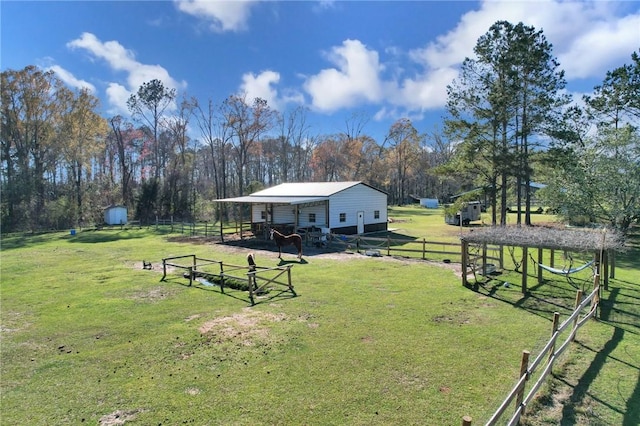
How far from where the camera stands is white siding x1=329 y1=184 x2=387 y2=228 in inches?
1019

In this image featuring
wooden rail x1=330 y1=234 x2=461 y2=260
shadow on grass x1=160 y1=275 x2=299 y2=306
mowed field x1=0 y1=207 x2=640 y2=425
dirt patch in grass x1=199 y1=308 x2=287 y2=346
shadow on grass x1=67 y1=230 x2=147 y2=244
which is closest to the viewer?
mowed field x1=0 y1=207 x2=640 y2=425

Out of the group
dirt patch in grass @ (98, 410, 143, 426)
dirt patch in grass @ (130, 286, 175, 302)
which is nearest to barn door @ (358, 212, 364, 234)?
dirt patch in grass @ (130, 286, 175, 302)

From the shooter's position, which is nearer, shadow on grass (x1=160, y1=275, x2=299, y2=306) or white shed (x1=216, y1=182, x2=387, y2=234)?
shadow on grass (x1=160, y1=275, x2=299, y2=306)

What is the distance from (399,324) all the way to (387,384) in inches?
113

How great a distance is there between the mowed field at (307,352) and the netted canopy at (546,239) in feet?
5.57

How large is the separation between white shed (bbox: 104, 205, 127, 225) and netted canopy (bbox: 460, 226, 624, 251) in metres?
38.9

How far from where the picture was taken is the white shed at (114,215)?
39.4m

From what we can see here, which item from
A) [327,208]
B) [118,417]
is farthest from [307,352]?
[327,208]

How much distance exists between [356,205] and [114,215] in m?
28.3

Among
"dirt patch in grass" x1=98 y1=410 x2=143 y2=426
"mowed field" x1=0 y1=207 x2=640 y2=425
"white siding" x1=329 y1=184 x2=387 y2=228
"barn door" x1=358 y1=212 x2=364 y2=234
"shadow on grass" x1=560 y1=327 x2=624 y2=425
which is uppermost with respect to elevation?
"white siding" x1=329 y1=184 x2=387 y2=228

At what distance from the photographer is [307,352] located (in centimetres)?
730

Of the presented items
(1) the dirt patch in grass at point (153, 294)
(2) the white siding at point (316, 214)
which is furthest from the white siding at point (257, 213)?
(1) the dirt patch in grass at point (153, 294)

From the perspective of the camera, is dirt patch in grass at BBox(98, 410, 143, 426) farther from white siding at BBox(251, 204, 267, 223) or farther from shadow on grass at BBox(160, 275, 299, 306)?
white siding at BBox(251, 204, 267, 223)

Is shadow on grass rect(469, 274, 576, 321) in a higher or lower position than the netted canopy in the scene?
lower
